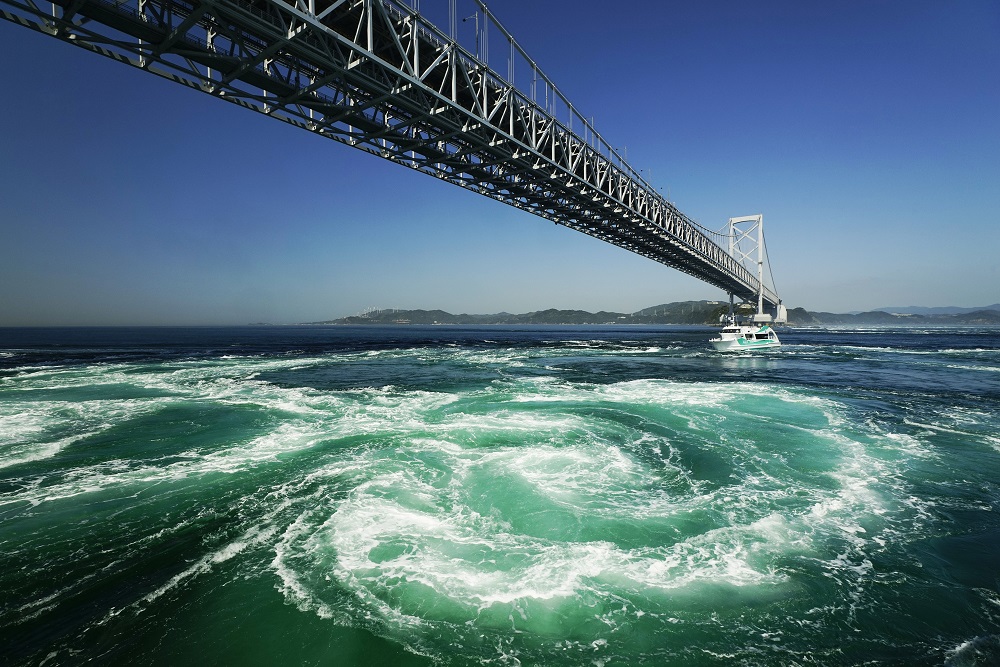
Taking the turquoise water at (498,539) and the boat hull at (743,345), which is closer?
the turquoise water at (498,539)

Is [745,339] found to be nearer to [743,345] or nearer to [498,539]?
[743,345]

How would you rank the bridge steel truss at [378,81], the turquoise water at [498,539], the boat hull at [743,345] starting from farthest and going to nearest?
the boat hull at [743,345] < the bridge steel truss at [378,81] < the turquoise water at [498,539]

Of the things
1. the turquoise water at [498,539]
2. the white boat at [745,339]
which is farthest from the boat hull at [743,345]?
the turquoise water at [498,539]

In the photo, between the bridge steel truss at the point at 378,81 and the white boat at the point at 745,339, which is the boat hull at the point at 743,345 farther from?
→ the bridge steel truss at the point at 378,81

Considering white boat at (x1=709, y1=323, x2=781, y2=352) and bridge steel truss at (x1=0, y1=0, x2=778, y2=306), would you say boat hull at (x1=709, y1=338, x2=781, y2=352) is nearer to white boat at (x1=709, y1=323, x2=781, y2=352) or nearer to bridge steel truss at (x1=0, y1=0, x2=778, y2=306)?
white boat at (x1=709, y1=323, x2=781, y2=352)

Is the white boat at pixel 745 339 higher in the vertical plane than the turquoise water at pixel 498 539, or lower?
higher

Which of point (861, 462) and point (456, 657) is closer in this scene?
point (456, 657)

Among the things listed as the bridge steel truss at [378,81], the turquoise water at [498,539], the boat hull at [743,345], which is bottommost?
the turquoise water at [498,539]

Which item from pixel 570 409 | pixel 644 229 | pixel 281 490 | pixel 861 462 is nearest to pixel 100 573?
pixel 281 490

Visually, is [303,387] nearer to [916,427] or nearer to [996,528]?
[996,528]
